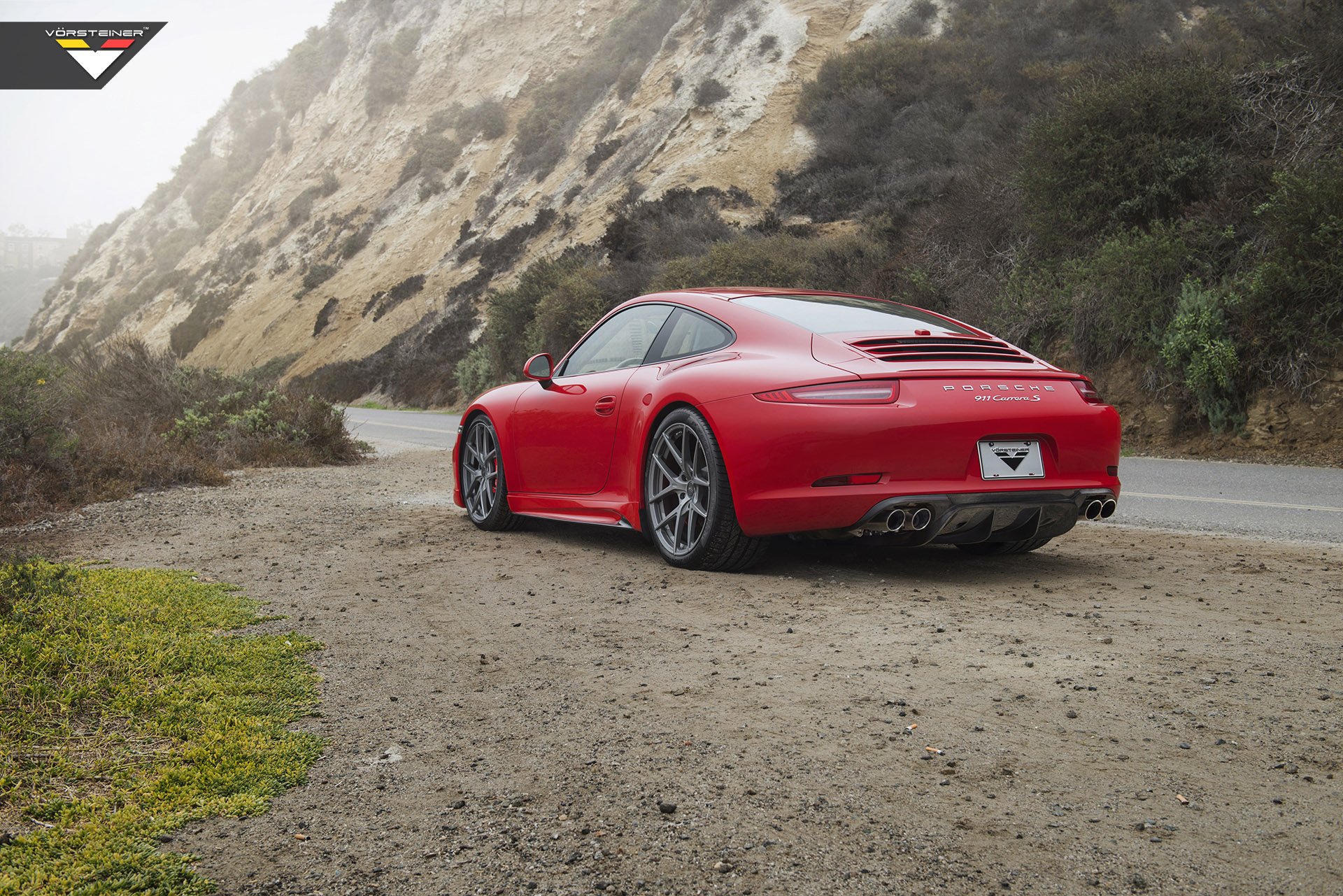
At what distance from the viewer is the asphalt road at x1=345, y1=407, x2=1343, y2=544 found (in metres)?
6.27

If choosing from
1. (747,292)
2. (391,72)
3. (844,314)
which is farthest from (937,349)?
(391,72)

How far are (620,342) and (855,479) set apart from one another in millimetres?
2050

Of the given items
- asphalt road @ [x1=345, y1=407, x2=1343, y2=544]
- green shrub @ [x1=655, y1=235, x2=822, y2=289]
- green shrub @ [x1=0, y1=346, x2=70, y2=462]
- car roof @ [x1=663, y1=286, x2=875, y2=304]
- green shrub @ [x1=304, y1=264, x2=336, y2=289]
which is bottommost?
asphalt road @ [x1=345, y1=407, x2=1343, y2=544]

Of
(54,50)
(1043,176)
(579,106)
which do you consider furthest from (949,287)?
(579,106)

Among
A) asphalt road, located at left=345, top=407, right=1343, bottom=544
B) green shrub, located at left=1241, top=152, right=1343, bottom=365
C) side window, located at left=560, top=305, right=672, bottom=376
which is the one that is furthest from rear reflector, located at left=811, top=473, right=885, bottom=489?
green shrub, located at left=1241, top=152, right=1343, bottom=365

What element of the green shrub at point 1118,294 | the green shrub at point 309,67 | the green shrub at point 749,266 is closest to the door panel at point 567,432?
the green shrub at point 1118,294

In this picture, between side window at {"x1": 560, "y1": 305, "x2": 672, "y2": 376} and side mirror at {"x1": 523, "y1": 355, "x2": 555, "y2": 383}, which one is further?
side mirror at {"x1": 523, "y1": 355, "x2": 555, "y2": 383}

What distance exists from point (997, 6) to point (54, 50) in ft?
80.4

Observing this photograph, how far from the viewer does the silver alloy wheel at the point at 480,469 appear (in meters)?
6.55

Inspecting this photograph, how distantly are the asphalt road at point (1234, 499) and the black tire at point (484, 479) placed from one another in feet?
13.2

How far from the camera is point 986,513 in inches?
168

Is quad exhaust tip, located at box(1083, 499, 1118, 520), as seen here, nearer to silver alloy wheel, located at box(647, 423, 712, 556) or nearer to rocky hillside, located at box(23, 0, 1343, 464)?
silver alloy wheel, located at box(647, 423, 712, 556)

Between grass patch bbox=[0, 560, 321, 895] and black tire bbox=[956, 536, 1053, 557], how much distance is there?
343 cm

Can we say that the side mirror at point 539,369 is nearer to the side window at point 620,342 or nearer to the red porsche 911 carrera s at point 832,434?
the side window at point 620,342
